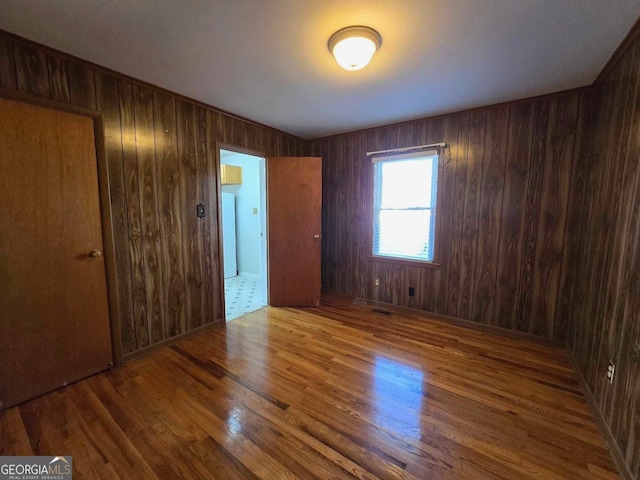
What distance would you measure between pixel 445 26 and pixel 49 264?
300 centimetres

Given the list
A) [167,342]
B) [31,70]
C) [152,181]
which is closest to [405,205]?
[152,181]

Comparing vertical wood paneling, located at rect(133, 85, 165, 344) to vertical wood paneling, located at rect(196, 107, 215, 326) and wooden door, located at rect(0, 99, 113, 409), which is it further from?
vertical wood paneling, located at rect(196, 107, 215, 326)

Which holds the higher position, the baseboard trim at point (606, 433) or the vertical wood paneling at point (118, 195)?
the vertical wood paneling at point (118, 195)

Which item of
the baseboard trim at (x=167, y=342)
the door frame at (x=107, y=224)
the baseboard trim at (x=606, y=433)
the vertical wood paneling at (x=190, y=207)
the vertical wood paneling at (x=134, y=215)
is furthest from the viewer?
the vertical wood paneling at (x=190, y=207)

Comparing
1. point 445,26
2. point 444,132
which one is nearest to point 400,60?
point 445,26

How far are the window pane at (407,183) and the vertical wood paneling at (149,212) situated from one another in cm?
257

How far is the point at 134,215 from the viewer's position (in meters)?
2.24

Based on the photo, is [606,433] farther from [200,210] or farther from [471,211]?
[200,210]

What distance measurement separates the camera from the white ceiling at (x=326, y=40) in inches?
55.4

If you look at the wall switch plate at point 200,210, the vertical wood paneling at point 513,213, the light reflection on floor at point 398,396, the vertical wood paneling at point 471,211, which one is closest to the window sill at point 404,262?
the vertical wood paneling at point 471,211

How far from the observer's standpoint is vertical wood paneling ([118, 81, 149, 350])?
2160 mm

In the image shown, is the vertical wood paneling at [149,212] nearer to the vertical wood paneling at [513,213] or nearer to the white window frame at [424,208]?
the white window frame at [424,208]

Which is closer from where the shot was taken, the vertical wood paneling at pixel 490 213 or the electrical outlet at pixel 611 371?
the electrical outlet at pixel 611 371

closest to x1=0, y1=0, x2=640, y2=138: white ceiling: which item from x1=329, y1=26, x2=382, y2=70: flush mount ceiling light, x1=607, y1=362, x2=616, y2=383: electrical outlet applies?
x1=329, y1=26, x2=382, y2=70: flush mount ceiling light
